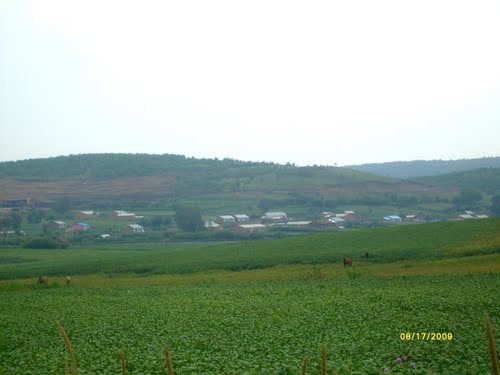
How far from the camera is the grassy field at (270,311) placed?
17266 mm

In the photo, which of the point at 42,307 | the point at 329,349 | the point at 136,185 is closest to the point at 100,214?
the point at 136,185

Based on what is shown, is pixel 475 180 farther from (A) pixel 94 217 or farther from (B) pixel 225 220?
(A) pixel 94 217

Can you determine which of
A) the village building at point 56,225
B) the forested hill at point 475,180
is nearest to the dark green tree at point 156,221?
the village building at point 56,225

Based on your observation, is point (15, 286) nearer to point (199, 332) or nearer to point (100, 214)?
point (199, 332)

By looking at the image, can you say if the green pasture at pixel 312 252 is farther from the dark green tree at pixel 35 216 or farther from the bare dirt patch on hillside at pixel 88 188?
the bare dirt patch on hillside at pixel 88 188

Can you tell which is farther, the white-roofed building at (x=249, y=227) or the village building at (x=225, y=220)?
the village building at (x=225, y=220)

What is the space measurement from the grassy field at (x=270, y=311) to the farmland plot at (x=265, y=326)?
2.7 inches

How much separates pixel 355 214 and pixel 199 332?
103 m

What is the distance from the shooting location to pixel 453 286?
105 feet

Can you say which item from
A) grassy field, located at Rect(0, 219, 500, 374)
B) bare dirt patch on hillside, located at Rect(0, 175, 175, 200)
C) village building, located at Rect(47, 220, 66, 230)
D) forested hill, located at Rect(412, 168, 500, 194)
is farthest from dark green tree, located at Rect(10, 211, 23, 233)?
forested hill, located at Rect(412, 168, 500, 194)

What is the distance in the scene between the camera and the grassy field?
56.6 feet

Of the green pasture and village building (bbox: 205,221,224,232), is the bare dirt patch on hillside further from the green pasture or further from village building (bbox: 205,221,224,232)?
the green pasture

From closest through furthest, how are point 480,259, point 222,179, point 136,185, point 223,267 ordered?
point 480,259, point 223,267, point 136,185, point 222,179

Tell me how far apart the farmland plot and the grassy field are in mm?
69
